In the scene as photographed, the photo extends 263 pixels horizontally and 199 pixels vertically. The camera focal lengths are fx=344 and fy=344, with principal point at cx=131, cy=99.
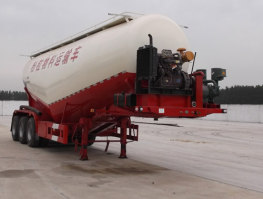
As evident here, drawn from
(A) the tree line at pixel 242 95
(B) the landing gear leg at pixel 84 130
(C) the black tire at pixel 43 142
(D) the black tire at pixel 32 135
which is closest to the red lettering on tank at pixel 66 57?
(B) the landing gear leg at pixel 84 130

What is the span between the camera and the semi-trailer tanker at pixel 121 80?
310 inches

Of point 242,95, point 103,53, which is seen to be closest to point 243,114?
point 242,95

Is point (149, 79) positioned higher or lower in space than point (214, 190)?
higher

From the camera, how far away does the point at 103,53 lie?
29.9 ft

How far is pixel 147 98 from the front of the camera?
307 inches

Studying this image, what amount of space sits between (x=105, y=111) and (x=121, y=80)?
1.46 metres

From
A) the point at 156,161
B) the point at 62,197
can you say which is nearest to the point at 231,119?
the point at 156,161

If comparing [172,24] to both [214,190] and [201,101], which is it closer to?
[201,101]

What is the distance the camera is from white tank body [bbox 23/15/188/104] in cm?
839

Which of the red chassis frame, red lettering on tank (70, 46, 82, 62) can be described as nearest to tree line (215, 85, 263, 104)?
the red chassis frame

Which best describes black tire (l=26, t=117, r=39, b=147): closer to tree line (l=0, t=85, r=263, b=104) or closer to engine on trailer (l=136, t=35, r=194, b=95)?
engine on trailer (l=136, t=35, r=194, b=95)

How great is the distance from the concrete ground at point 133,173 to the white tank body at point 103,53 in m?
2.25

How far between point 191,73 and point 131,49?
1.73 metres

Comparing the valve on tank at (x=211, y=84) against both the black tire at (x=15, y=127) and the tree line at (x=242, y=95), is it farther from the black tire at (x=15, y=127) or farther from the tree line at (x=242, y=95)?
the tree line at (x=242, y=95)
